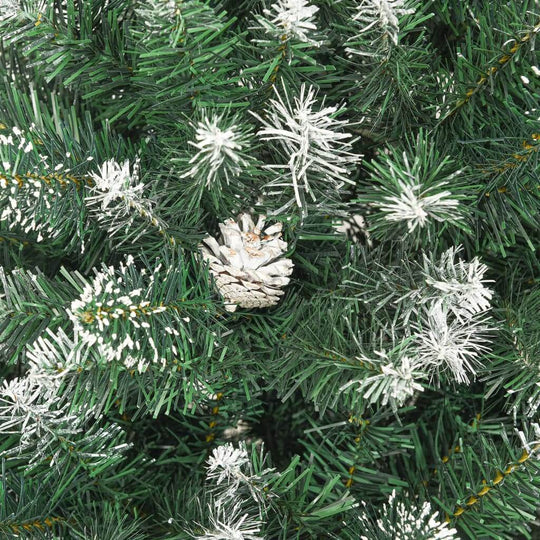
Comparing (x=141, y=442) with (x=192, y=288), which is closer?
(x=192, y=288)

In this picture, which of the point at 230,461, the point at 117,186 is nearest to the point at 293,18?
the point at 117,186

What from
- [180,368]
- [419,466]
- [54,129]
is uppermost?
[54,129]

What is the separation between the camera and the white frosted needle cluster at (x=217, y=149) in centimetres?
26

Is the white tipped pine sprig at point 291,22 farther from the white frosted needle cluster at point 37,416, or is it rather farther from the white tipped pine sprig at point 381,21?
the white frosted needle cluster at point 37,416

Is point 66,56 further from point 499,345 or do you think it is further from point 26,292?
point 499,345

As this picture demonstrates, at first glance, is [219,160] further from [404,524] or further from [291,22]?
[404,524]

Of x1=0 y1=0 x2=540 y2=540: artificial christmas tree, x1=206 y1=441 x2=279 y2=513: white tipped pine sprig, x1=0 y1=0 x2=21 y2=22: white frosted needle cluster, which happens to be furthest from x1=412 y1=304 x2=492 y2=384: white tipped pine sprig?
x1=0 y1=0 x2=21 y2=22: white frosted needle cluster

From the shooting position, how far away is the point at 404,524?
0.32 m

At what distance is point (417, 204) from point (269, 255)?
0.10m

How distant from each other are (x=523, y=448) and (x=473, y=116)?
0.18 metres

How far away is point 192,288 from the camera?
0.31 m

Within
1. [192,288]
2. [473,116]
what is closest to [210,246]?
[192,288]

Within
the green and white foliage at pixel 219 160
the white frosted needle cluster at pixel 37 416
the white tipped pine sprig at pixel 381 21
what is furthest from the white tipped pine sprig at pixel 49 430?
the white tipped pine sprig at pixel 381 21

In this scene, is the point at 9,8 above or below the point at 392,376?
above
